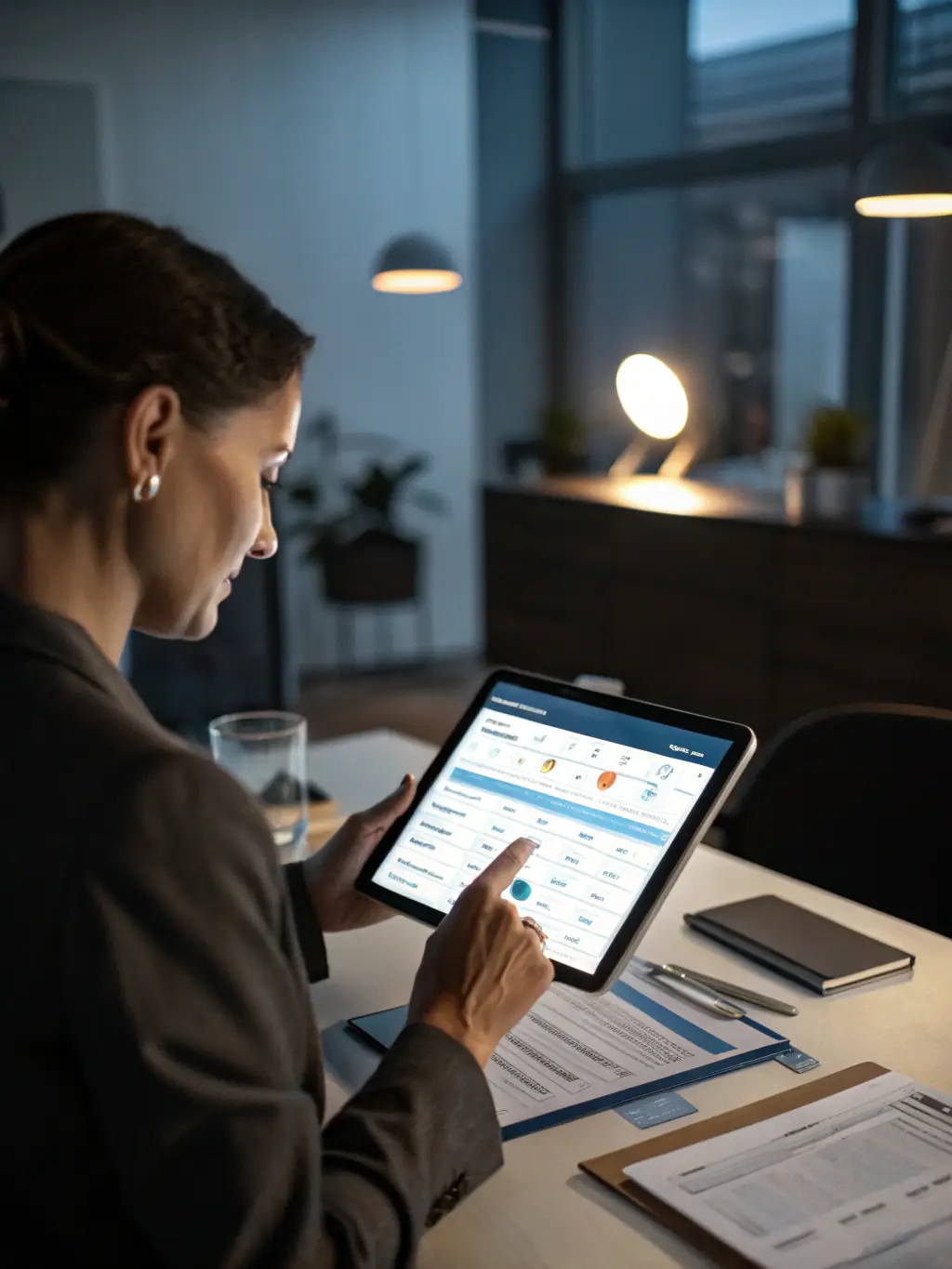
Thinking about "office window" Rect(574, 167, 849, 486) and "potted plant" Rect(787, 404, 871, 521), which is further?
"office window" Rect(574, 167, 849, 486)

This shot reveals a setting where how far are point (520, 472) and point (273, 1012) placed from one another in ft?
17.6

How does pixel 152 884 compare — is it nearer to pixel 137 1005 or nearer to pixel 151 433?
pixel 137 1005

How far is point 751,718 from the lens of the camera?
4.18 meters

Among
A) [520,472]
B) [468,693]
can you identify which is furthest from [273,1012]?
[520,472]

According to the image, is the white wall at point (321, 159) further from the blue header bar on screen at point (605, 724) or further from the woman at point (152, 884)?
the woman at point (152, 884)

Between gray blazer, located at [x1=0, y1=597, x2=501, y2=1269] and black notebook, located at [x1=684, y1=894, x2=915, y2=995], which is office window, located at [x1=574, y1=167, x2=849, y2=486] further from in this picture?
gray blazer, located at [x1=0, y1=597, x2=501, y2=1269]

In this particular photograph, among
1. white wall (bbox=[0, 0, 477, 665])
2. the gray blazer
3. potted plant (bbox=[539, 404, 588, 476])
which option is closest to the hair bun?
the gray blazer

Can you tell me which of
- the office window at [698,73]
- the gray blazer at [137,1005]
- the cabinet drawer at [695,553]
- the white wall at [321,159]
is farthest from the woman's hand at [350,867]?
the white wall at [321,159]

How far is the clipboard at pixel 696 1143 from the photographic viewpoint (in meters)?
0.93

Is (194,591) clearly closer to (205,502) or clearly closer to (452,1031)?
(205,502)

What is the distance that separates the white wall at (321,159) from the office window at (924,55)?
2141mm

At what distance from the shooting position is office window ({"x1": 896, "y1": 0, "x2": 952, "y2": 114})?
4.35m

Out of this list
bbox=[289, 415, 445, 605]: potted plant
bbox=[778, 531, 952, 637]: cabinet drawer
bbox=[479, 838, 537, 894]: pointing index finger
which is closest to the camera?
bbox=[479, 838, 537, 894]: pointing index finger

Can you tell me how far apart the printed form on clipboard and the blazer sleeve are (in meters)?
0.36
